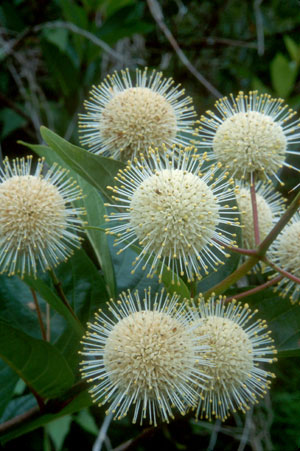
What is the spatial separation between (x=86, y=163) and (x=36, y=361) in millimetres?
677

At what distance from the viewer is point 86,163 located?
1.82 m

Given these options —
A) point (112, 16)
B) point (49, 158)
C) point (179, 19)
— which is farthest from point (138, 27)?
point (49, 158)

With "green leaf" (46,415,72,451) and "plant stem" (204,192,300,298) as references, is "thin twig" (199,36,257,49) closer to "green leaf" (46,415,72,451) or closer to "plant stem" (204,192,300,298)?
"plant stem" (204,192,300,298)

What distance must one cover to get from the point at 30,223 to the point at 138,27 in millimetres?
2071

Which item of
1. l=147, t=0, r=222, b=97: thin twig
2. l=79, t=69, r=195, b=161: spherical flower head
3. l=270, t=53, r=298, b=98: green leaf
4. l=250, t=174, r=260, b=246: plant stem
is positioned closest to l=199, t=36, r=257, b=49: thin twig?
l=270, t=53, r=298, b=98: green leaf

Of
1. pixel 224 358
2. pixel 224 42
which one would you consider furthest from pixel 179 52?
pixel 224 358

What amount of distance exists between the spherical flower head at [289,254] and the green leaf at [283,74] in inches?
73.0

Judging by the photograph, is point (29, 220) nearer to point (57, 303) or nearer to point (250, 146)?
point (57, 303)

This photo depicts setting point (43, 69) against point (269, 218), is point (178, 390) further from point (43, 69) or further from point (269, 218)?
point (43, 69)

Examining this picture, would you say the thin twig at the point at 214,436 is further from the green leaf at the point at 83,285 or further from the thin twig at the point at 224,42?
the thin twig at the point at 224,42

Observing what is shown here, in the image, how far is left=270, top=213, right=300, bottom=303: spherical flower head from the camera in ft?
6.26

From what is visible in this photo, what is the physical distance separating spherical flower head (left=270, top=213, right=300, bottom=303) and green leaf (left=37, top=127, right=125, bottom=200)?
66 cm

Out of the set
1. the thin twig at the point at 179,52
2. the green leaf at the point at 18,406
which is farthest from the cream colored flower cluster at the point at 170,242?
the thin twig at the point at 179,52

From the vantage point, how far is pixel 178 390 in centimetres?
156
